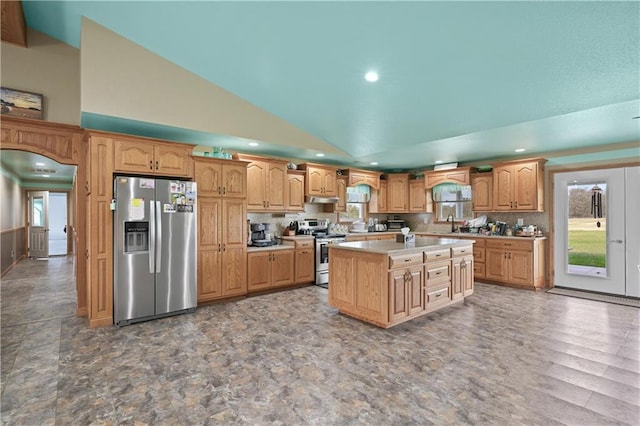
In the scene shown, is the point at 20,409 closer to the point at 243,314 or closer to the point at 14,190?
the point at 243,314

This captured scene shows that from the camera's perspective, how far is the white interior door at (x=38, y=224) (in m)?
9.34

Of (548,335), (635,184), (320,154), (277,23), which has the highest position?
(277,23)

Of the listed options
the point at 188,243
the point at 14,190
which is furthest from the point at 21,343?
the point at 14,190

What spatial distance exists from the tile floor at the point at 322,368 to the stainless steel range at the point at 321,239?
162 cm

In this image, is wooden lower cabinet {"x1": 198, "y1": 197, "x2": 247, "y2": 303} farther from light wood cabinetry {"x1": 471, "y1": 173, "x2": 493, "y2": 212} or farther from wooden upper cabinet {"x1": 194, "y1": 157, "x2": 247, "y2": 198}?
light wood cabinetry {"x1": 471, "y1": 173, "x2": 493, "y2": 212}

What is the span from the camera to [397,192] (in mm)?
7898

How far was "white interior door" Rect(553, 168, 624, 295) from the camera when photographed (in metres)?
5.12

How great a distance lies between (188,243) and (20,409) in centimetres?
224

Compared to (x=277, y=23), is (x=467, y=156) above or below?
below

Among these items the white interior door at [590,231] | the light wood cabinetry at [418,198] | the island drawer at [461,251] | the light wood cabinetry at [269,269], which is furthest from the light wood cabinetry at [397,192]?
the light wood cabinetry at [269,269]

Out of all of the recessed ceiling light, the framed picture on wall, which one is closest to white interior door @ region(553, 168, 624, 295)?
the recessed ceiling light

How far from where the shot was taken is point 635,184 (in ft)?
16.3

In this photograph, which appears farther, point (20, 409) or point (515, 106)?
point (515, 106)

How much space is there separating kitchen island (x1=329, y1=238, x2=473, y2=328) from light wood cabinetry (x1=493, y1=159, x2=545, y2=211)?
7.55 ft
